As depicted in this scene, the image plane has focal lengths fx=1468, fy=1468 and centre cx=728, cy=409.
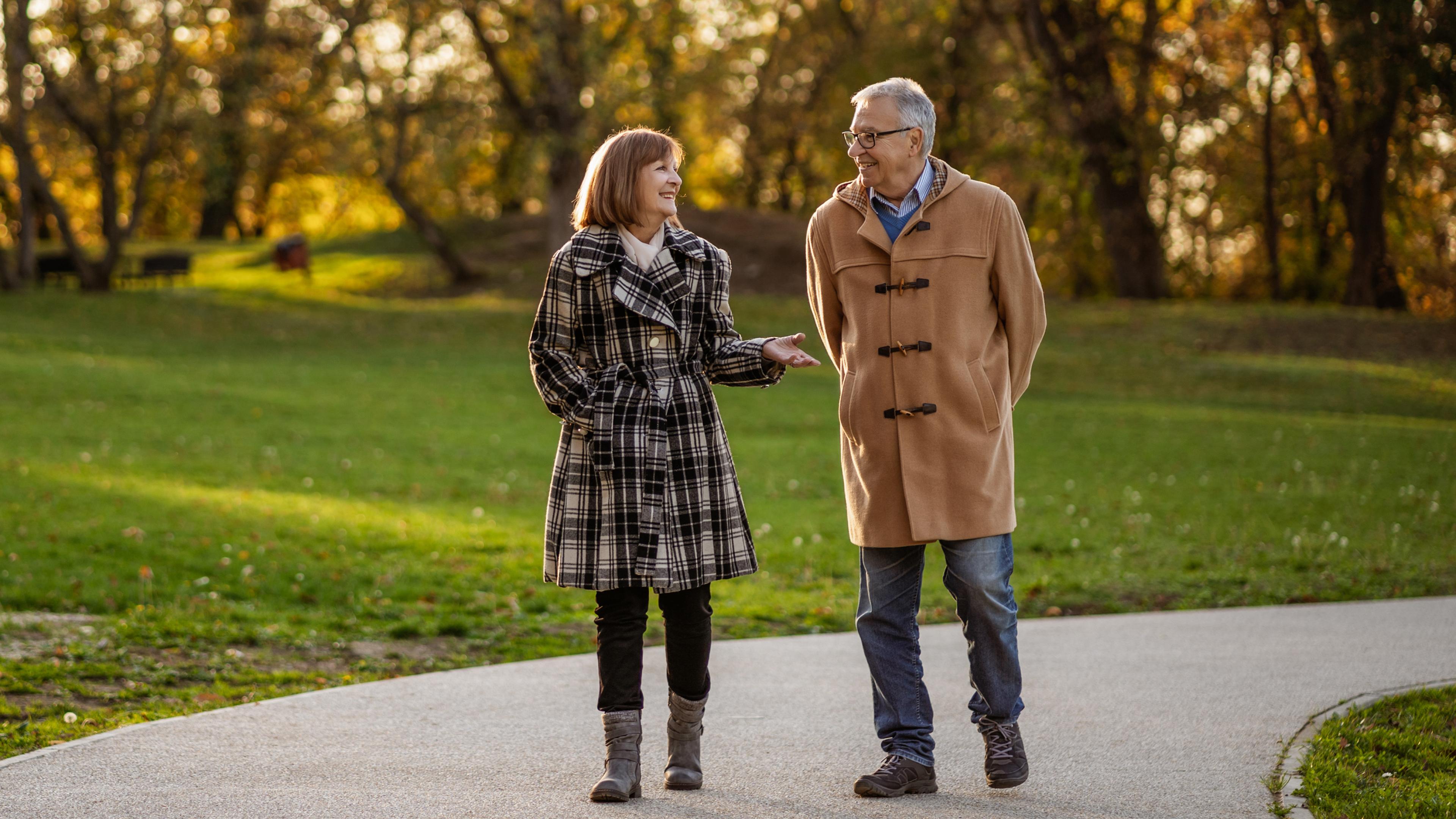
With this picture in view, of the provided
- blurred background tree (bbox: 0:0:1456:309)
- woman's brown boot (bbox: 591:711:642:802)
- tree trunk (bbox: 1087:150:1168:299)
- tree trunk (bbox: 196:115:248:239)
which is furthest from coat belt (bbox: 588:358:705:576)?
tree trunk (bbox: 196:115:248:239)

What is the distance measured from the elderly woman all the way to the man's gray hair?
627mm

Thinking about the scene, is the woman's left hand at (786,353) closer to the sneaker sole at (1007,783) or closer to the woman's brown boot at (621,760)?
the woman's brown boot at (621,760)

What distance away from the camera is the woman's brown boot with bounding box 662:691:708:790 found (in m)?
4.61

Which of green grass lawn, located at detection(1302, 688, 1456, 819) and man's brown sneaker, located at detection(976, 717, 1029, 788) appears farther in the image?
man's brown sneaker, located at detection(976, 717, 1029, 788)

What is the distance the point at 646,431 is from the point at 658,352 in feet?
0.87

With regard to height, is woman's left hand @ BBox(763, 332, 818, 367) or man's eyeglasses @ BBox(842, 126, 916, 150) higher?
man's eyeglasses @ BBox(842, 126, 916, 150)

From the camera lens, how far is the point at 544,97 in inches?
1214

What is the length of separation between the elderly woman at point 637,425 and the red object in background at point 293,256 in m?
36.3

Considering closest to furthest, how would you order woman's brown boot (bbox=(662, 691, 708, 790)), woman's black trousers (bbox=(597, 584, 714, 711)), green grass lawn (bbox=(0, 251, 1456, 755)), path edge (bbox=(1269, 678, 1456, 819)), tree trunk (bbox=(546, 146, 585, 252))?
path edge (bbox=(1269, 678, 1456, 819)), woman's black trousers (bbox=(597, 584, 714, 711)), woman's brown boot (bbox=(662, 691, 708, 790)), green grass lawn (bbox=(0, 251, 1456, 755)), tree trunk (bbox=(546, 146, 585, 252))

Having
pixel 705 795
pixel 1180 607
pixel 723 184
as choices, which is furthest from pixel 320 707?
pixel 723 184

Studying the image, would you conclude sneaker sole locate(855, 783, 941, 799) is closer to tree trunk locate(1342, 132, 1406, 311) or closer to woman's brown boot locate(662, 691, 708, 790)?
woman's brown boot locate(662, 691, 708, 790)

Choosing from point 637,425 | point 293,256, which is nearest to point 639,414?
point 637,425

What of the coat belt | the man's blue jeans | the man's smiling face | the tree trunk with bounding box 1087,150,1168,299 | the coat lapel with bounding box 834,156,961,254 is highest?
the tree trunk with bounding box 1087,150,1168,299

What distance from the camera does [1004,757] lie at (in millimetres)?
4559
